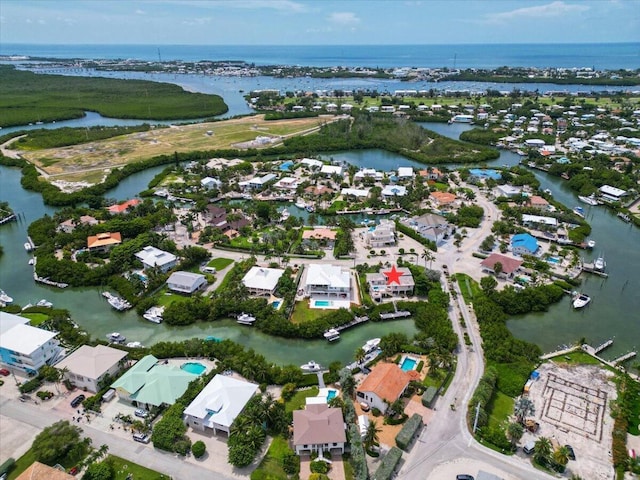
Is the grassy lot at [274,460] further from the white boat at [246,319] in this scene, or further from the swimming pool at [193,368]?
the white boat at [246,319]

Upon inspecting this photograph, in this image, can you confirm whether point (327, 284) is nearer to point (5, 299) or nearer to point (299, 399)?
point (299, 399)

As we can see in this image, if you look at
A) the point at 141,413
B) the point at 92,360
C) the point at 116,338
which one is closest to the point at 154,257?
the point at 116,338

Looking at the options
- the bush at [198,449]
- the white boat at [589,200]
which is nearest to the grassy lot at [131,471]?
the bush at [198,449]

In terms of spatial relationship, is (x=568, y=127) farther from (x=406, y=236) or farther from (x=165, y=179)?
(x=165, y=179)

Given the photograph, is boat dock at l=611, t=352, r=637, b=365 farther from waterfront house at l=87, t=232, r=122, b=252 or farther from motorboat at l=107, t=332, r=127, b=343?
waterfront house at l=87, t=232, r=122, b=252

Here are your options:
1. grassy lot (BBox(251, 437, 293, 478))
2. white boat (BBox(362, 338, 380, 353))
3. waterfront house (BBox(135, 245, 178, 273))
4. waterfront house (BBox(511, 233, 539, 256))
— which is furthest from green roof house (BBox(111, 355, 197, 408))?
waterfront house (BBox(511, 233, 539, 256))

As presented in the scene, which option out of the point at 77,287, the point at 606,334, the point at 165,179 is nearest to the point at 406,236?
the point at 606,334

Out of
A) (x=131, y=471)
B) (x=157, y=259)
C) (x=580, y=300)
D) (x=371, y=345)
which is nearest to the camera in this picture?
(x=131, y=471)
